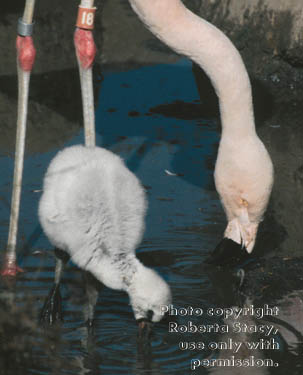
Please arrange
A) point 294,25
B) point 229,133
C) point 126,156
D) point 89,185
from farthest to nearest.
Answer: point 294,25
point 126,156
point 229,133
point 89,185

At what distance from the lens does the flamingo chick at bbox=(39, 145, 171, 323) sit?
4.72m

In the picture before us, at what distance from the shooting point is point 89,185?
16.1ft

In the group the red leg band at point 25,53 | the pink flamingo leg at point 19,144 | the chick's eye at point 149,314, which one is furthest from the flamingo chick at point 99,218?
the red leg band at point 25,53

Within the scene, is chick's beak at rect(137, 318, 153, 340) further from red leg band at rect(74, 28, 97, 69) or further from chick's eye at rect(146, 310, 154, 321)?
red leg band at rect(74, 28, 97, 69)

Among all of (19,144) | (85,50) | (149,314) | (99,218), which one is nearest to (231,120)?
(85,50)

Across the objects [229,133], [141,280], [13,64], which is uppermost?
[229,133]

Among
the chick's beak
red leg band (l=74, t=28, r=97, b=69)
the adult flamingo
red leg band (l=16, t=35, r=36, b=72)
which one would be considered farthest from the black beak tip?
red leg band (l=16, t=35, r=36, b=72)

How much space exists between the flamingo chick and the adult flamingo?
783 mm

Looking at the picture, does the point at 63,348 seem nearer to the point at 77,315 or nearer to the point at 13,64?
the point at 77,315

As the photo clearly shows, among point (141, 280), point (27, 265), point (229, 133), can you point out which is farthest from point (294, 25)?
point (141, 280)

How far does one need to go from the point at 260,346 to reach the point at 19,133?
202 cm

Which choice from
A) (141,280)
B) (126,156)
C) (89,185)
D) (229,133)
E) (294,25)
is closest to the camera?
(141,280)

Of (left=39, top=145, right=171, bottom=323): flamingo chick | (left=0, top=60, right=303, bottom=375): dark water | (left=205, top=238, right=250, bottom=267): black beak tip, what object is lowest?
(left=0, top=60, right=303, bottom=375): dark water

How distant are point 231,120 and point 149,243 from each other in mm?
1060
